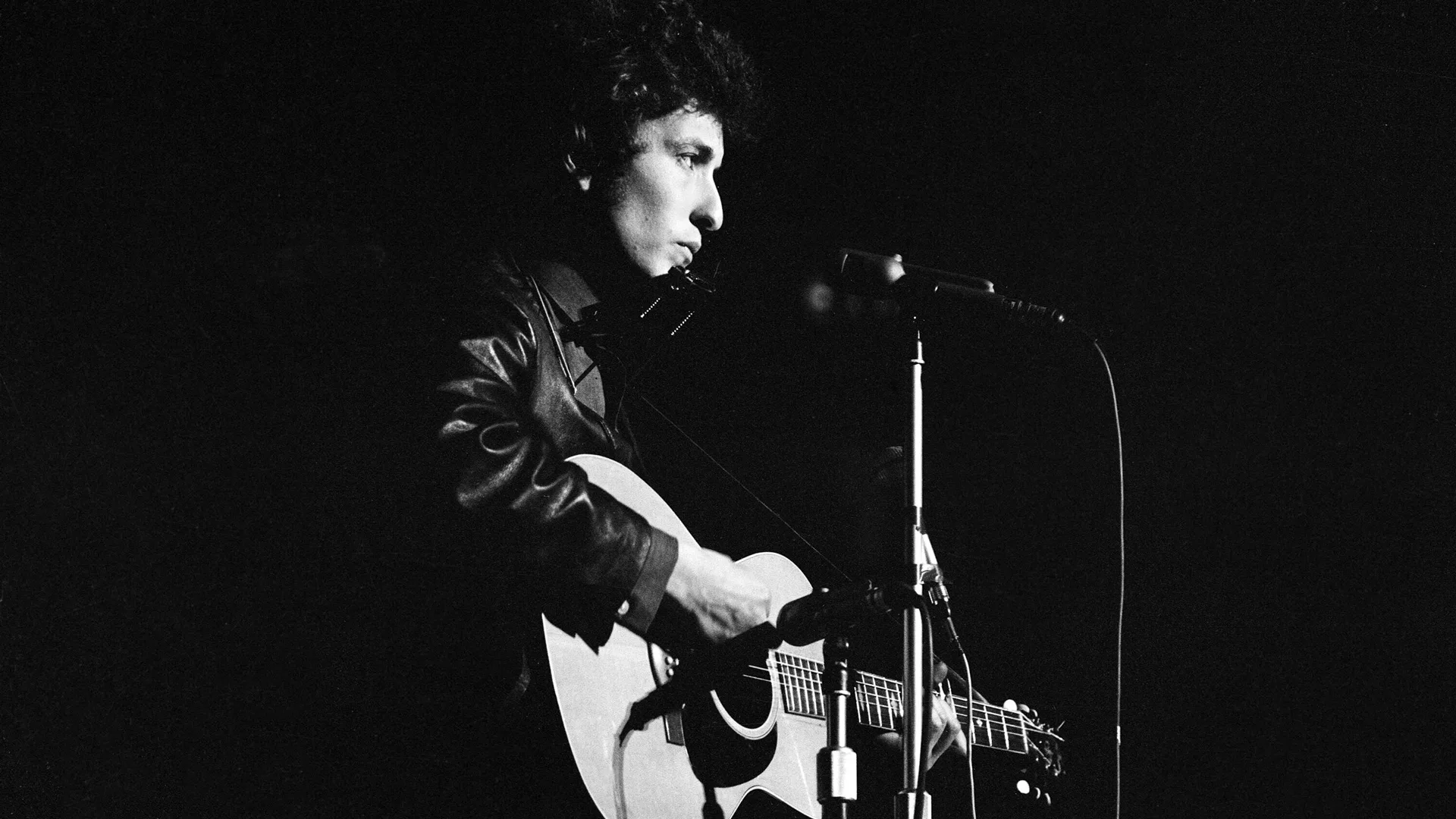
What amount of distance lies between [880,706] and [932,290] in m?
0.86

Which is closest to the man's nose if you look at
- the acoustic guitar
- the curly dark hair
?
the curly dark hair

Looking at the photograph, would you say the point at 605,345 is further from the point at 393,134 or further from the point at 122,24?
the point at 122,24

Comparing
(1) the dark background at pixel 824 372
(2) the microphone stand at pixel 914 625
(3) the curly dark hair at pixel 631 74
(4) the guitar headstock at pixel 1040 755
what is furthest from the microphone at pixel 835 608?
(3) the curly dark hair at pixel 631 74

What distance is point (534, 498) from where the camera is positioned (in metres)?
1.69

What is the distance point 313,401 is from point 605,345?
1.68 feet

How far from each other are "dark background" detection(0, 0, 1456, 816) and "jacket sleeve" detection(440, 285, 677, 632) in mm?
84

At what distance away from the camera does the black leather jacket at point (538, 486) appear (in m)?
1.67

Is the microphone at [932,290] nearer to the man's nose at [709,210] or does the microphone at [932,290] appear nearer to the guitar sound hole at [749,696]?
the man's nose at [709,210]

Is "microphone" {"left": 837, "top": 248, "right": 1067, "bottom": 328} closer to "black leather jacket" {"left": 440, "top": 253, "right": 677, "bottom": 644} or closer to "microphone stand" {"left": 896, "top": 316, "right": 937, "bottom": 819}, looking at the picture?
"microphone stand" {"left": 896, "top": 316, "right": 937, "bottom": 819}

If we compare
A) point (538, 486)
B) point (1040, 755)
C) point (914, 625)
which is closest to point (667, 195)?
point (538, 486)

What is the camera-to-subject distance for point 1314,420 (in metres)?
2.86

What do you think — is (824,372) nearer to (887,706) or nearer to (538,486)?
(887,706)

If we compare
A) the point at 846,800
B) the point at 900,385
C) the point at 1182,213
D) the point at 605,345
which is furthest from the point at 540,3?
the point at 1182,213

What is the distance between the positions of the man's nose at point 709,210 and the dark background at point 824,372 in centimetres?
17
